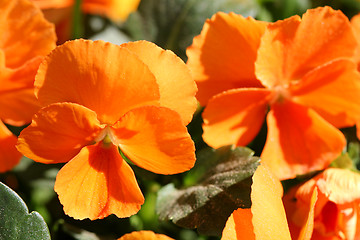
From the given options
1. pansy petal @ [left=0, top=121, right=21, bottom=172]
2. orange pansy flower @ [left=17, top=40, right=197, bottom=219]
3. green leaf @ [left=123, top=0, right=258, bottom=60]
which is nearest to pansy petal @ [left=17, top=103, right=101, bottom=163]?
orange pansy flower @ [left=17, top=40, right=197, bottom=219]

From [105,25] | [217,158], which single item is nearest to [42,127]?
[217,158]

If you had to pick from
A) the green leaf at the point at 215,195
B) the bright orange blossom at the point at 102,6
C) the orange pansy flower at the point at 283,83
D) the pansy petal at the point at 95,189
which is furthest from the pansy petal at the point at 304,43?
the bright orange blossom at the point at 102,6

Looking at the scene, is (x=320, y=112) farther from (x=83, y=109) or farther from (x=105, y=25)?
(x=105, y=25)

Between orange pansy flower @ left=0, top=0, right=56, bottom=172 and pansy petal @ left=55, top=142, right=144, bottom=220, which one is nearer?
pansy petal @ left=55, top=142, right=144, bottom=220

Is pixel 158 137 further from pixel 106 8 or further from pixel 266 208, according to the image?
pixel 106 8

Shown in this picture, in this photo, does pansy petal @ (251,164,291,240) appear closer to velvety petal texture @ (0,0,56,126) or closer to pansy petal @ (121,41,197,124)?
pansy petal @ (121,41,197,124)

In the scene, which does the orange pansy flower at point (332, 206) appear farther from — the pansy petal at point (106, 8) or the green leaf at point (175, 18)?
the pansy petal at point (106, 8)

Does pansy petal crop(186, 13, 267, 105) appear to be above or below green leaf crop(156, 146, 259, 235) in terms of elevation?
above
